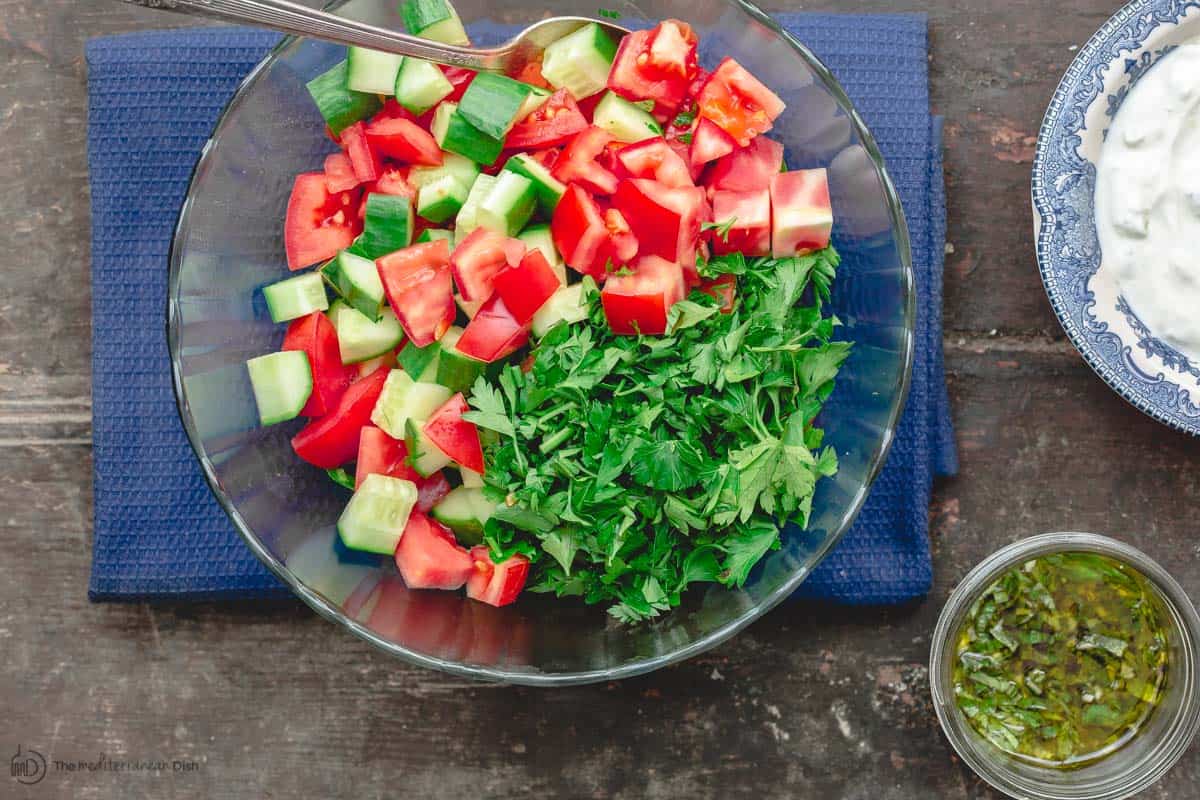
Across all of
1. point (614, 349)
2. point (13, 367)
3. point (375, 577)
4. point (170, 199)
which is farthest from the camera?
point (13, 367)

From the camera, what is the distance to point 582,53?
1.46 metres

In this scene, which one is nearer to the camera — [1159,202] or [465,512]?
[465,512]

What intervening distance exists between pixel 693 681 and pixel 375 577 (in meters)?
0.62

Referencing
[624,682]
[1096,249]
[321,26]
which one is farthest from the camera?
[624,682]

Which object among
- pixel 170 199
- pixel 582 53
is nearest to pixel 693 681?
pixel 582 53

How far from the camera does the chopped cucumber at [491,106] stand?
140 cm

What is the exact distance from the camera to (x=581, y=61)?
1466 mm

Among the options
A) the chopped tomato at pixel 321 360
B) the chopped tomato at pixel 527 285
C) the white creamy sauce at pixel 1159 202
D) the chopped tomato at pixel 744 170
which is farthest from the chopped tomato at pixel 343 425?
the white creamy sauce at pixel 1159 202

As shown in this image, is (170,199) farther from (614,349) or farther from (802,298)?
(802,298)

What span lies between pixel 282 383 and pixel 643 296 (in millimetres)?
545

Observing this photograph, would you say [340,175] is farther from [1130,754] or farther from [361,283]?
[1130,754]

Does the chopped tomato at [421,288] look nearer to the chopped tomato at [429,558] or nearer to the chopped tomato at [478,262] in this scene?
the chopped tomato at [478,262]

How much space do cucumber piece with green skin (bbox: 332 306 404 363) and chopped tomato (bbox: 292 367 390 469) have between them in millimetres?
43

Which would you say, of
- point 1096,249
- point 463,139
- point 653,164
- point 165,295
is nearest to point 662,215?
point 653,164
